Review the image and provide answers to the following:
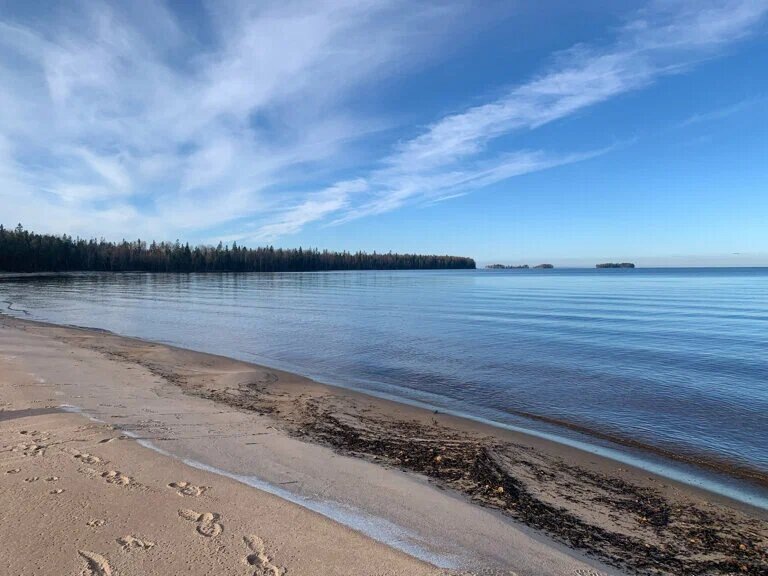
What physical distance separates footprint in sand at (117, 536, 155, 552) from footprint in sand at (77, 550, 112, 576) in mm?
217

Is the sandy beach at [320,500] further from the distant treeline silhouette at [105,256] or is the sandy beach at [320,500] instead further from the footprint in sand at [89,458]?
the distant treeline silhouette at [105,256]

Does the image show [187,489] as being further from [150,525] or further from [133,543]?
[133,543]

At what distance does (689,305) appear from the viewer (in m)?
41.0

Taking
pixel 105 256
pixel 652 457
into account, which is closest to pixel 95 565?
pixel 652 457

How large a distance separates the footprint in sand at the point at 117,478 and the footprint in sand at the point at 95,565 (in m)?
1.48

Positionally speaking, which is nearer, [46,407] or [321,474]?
[321,474]

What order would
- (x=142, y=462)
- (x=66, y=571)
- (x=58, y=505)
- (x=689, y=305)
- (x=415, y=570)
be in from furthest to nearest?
(x=689, y=305), (x=142, y=462), (x=58, y=505), (x=415, y=570), (x=66, y=571)

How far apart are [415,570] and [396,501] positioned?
1.61m

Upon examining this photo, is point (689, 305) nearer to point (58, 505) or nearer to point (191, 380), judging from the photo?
point (191, 380)

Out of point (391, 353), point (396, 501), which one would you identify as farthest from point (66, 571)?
point (391, 353)

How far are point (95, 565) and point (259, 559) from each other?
133 cm

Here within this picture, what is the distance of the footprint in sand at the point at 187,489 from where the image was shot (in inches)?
206

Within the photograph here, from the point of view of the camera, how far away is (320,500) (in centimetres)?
547

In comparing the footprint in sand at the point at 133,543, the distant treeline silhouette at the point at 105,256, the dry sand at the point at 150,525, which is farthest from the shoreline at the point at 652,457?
the distant treeline silhouette at the point at 105,256
